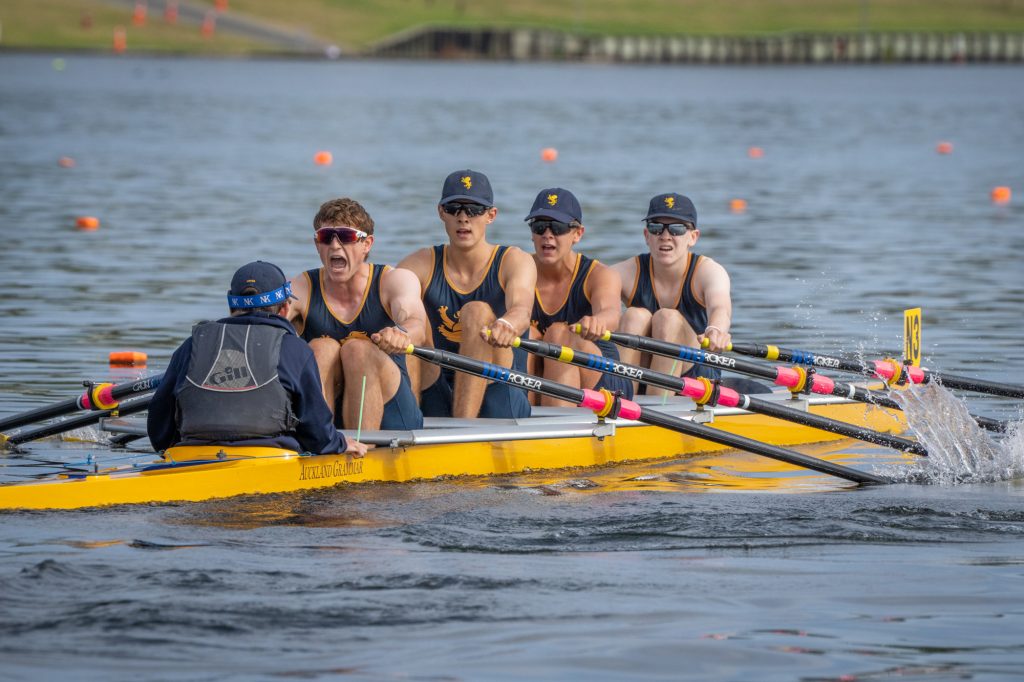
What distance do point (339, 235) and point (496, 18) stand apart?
10588cm

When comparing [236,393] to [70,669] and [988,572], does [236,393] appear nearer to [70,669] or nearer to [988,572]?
[70,669]

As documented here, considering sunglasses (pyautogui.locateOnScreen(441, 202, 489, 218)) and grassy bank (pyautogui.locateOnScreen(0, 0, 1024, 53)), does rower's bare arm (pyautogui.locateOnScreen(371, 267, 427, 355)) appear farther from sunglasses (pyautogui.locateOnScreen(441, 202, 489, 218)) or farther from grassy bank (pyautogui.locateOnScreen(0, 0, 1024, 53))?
grassy bank (pyautogui.locateOnScreen(0, 0, 1024, 53))

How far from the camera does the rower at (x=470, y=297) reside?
32.3 feet

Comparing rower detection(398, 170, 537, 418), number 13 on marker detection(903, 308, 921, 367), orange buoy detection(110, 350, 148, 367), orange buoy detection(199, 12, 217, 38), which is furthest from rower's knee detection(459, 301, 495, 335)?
orange buoy detection(199, 12, 217, 38)

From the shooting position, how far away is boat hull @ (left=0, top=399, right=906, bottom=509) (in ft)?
26.5

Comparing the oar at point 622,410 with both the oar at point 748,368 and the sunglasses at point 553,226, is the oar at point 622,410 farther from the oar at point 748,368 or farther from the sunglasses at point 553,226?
the sunglasses at point 553,226

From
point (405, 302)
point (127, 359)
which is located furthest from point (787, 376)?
point (127, 359)

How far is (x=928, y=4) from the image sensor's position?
123 metres

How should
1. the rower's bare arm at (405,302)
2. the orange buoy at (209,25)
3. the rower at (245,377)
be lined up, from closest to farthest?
the rower at (245,377), the rower's bare arm at (405,302), the orange buoy at (209,25)

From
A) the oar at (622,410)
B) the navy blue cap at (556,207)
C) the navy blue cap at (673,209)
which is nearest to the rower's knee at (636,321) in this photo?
the navy blue cap at (673,209)

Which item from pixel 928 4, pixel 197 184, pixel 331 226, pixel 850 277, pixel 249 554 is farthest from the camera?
pixel 928 4

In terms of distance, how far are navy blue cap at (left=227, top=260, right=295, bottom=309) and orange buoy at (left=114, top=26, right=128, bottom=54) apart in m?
87.8

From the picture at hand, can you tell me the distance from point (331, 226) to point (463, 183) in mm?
1108

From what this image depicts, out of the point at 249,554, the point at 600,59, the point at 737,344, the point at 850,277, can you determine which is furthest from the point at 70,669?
the point at 600,59
